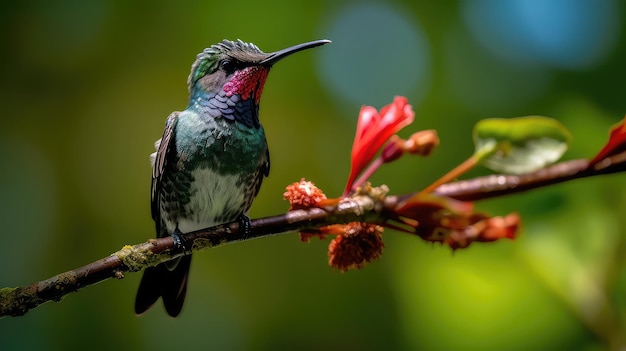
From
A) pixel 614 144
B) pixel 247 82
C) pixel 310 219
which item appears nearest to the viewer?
pixel 614 144

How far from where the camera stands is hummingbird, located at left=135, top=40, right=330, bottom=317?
9.57 ft

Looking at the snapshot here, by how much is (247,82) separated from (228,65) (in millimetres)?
179

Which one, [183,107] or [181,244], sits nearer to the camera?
[181,244]

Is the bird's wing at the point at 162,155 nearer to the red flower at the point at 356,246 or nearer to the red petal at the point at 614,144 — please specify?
the red flower at the point at 356,246

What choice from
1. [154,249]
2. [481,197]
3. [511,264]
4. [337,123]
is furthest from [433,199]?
[337,123]

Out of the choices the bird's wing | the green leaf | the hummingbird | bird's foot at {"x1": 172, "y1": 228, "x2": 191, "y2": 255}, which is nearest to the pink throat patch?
the hummingbird

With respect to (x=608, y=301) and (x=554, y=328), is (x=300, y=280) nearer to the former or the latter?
(x=554, y=328)

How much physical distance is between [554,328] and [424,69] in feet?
8.24

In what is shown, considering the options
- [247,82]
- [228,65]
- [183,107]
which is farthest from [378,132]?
[183,107]

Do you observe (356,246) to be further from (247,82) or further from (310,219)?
(247,82)

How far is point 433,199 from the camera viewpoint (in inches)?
50.8

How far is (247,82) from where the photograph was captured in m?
2.89

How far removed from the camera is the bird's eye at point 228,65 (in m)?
2.99

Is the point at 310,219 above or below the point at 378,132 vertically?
below
